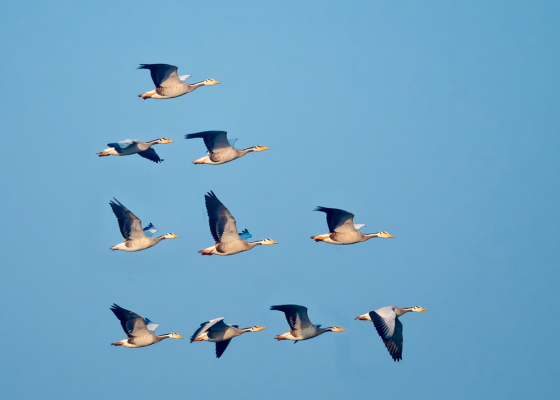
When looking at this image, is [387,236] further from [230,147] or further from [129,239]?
[129,239]

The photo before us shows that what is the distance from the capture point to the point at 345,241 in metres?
29.1

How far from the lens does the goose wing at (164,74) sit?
3009cm

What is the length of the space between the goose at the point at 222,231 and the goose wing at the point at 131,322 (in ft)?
10.2

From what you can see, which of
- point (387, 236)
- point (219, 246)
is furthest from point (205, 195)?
point (387, 236)

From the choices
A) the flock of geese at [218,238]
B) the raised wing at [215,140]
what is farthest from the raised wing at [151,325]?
the raised wing at [215,140]

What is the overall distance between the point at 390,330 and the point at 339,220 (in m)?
4.17

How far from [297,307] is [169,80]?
31.7 ft

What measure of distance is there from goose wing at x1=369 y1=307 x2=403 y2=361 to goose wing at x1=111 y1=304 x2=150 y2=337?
784 cm

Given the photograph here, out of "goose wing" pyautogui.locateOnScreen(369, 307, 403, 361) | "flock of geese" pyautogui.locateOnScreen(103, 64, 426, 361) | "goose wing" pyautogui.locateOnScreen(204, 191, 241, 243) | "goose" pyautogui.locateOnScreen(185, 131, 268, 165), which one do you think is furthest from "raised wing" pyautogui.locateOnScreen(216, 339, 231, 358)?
"goose" pyautogui.locateOnScreen(185, 131, 268, 165)

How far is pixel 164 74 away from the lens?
3056cm

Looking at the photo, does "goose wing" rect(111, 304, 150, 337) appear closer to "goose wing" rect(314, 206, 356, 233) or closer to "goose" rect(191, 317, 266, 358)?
"goose" rect(191, 317, 266, 358)

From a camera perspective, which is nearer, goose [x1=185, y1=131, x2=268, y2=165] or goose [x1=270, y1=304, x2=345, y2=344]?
goose [x1=270, y1=304, x2=345, y2=344]

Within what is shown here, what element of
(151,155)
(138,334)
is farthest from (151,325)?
(151,155)

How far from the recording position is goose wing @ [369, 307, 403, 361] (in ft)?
87.5
